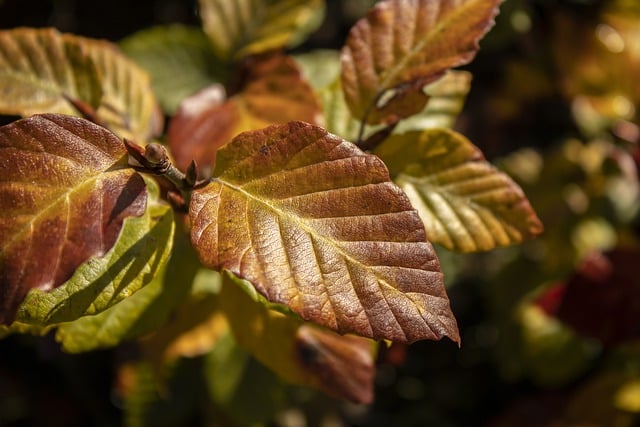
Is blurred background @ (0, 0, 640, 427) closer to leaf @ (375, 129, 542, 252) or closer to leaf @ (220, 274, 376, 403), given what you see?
leaf @ (220, 274, 376, 403)

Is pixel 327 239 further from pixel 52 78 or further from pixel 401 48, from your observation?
A: pixel 52 78

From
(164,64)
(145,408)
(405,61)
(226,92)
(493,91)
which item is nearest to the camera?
(405,61)

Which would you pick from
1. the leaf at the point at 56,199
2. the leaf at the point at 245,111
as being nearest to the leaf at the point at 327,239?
the leaf at the point at 56,199

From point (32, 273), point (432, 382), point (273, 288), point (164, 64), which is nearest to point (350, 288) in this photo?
point (273, 288)

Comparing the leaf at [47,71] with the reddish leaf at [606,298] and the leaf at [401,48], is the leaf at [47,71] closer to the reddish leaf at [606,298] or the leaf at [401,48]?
the leaf at [401,48]

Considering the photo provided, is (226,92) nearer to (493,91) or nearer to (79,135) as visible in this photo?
(79,135)

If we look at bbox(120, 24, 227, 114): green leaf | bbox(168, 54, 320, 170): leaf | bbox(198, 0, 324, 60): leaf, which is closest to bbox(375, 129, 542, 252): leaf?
bbox(168, 54, 320, 170): leaf

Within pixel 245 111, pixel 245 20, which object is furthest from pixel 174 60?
pixel 245 111
